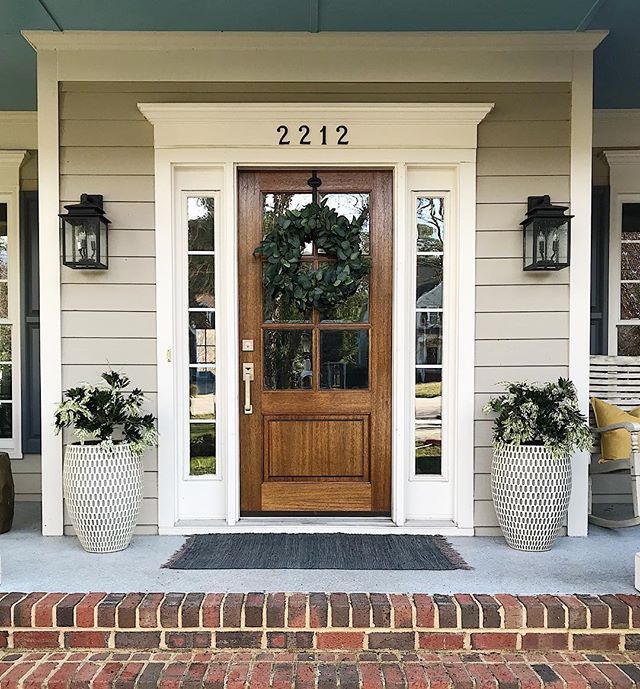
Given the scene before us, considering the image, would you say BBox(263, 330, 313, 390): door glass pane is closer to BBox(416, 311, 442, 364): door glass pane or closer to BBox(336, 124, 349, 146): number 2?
BBox(416, 311, 442, 364): door glass pane

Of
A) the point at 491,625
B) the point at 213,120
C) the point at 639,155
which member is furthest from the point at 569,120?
the point at 491,625

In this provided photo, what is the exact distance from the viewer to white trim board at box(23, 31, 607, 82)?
3.05 meters

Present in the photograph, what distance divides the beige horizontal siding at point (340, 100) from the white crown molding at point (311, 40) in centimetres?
20

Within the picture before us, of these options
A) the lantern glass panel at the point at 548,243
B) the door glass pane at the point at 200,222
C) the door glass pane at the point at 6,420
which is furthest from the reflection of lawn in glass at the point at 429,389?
the door glass pane at the point at 6,420

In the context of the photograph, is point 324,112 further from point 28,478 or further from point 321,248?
point 28,478

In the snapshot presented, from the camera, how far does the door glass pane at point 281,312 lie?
3264 mm

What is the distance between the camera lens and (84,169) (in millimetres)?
3143

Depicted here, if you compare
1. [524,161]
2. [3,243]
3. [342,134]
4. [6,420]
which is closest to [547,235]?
[524,161]

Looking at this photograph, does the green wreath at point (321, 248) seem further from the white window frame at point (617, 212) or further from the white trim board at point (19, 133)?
the white trim board at point (19, 133)

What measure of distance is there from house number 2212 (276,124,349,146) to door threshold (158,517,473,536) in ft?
6.72

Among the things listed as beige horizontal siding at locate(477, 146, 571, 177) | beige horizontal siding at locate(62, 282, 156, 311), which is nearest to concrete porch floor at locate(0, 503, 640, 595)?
beige horizontal siding at locate(62, 282, 156, 311)

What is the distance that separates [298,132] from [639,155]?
7.70 feet

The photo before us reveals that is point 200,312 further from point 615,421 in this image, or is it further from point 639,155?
point 639,155

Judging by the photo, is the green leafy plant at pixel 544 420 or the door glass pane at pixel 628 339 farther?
the door glass pane at pixel 628 339
